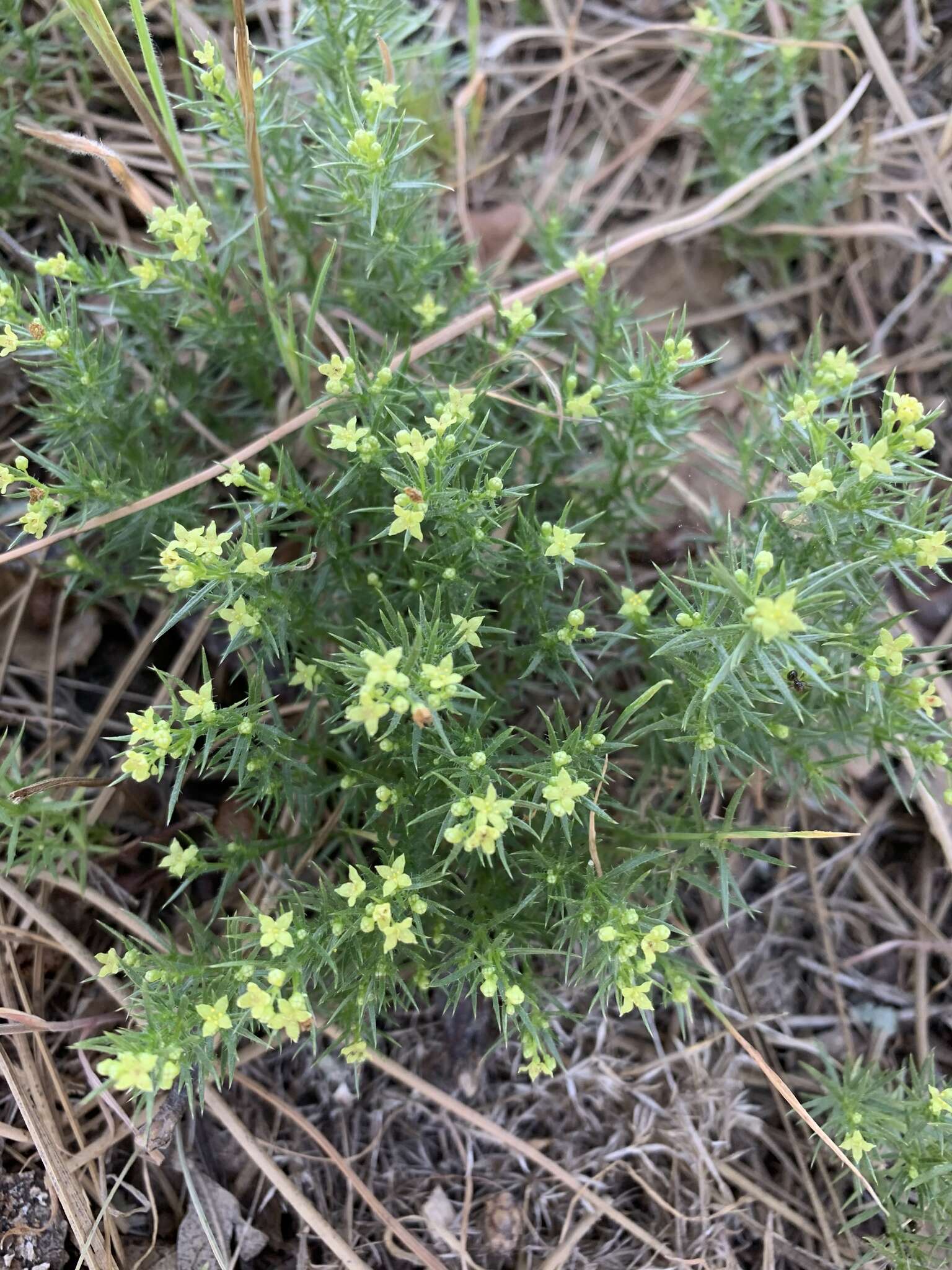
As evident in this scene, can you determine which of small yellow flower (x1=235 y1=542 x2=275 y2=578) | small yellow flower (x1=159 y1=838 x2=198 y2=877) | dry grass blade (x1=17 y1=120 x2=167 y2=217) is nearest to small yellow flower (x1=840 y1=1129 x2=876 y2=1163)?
small yellow flower (x1=159 y1=838 x2=198 y2=877)

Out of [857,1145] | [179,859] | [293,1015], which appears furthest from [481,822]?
[857,1145]

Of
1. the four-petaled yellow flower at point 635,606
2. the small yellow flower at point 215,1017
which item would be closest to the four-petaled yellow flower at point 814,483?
the four-petaled yellow flower at point 635,606

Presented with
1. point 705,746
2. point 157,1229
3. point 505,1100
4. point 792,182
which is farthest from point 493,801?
point 792,182

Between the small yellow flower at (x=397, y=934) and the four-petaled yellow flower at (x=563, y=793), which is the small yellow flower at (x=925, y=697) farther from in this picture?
the small yellow flower at (x=397, y=934)

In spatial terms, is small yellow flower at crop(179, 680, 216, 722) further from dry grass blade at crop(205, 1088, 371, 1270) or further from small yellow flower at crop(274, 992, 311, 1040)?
dry grass blade at crop(205, 1088, 371, 1270)

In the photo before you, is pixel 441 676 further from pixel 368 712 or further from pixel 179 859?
pixel 179 859

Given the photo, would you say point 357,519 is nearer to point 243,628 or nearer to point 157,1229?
point 243,628
